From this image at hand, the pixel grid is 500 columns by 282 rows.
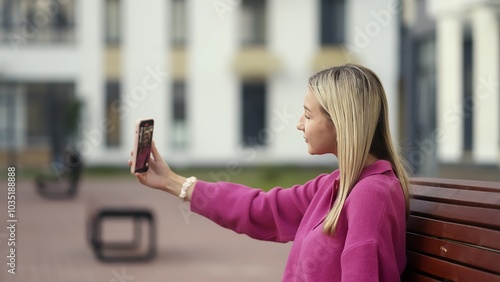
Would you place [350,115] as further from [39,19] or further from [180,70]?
[39,19]

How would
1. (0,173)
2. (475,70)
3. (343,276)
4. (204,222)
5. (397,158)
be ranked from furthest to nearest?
(0,173), (475,70), (204,222), (397,158), (343,276)

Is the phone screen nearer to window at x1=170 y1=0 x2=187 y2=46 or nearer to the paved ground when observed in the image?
the paved ground

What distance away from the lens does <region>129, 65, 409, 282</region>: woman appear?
7.11 feet

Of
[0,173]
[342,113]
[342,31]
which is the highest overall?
[342,31]

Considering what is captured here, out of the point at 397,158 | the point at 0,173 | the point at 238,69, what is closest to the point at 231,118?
the point at 238,69

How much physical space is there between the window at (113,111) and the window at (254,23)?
Result: 391 cm

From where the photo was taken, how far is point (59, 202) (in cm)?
1614

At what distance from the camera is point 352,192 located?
222 centimetres

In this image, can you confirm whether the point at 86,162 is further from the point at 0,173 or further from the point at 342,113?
the point at 342,113

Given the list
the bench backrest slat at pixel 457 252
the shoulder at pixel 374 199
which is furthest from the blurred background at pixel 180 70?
the shoulder at pixel 374 199

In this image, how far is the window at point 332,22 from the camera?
27062mm

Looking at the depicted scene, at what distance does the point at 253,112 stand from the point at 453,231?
25098 millimetres

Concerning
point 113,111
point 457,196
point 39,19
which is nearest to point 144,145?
point 457,196

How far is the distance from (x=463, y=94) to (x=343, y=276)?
58.7ft
